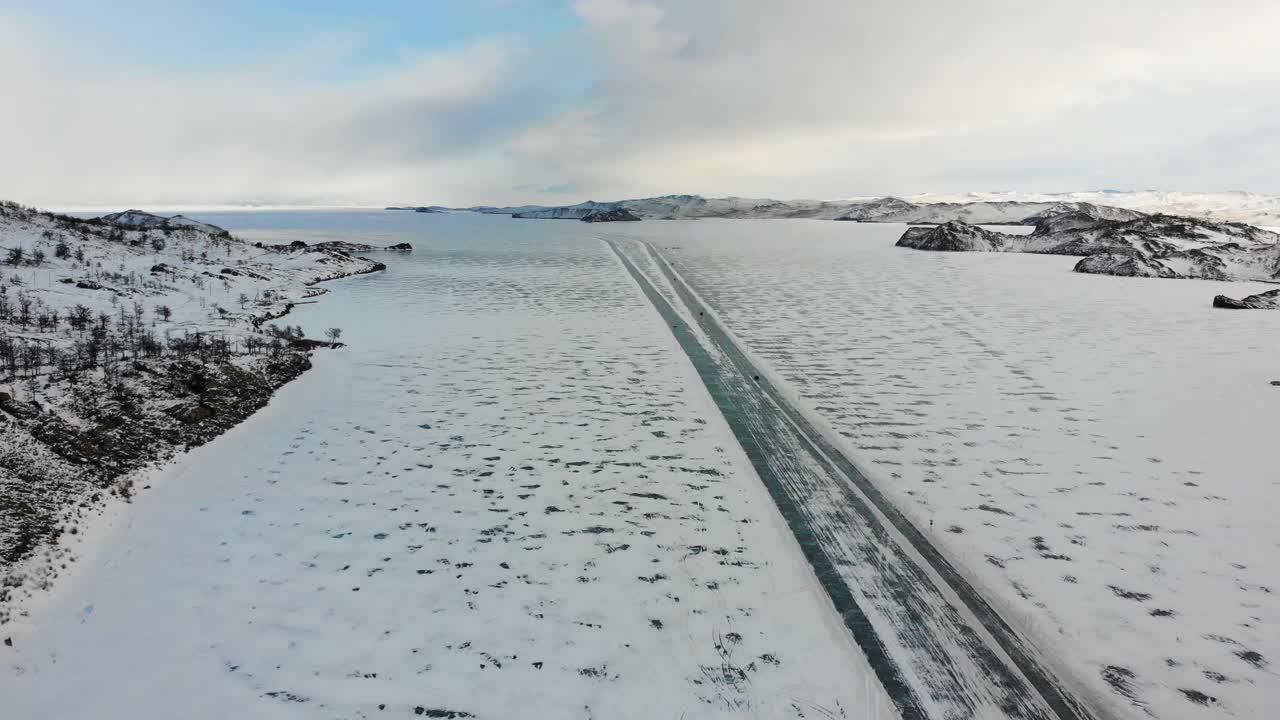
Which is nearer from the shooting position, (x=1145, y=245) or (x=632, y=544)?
(x=632, y=544)

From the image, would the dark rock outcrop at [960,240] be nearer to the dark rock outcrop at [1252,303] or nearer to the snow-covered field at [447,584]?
the dark rock outcrop at [1252,303]

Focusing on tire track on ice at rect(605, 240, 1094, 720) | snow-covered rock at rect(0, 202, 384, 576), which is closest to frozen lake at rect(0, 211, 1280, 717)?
tire track on ice at rect(605, 240, 1094, 720)

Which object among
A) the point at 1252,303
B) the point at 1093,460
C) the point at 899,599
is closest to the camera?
the point at 899,599

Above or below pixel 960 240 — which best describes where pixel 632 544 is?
below

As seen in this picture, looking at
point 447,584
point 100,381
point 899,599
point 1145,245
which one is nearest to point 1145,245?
point 1145,245

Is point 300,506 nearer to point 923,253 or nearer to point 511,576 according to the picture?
point 511,576

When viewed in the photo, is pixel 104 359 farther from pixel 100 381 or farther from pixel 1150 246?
pixel 1150 246

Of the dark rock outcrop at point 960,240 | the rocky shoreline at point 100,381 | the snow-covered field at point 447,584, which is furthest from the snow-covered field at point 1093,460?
the dark rock outcrop at point 960,240
